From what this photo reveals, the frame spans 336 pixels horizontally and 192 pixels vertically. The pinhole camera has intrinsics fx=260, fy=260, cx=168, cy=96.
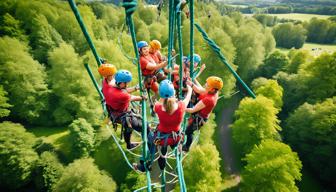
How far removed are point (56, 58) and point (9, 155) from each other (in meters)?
10.5

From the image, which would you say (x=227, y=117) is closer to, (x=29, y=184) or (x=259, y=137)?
(x=259, y=137)

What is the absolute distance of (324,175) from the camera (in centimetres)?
2052

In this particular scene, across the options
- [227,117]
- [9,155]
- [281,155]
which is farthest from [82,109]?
[281,155]

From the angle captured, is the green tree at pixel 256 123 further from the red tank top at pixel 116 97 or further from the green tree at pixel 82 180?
the red tank top at pixel 116 97

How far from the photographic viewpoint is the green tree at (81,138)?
20.8 m

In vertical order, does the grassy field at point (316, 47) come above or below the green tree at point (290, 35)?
below

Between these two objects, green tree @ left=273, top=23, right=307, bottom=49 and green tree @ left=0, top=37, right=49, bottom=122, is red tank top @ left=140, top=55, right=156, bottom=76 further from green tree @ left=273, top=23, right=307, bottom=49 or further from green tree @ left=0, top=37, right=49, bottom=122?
green tree @ left=273, top=23, right=307, bottom=49

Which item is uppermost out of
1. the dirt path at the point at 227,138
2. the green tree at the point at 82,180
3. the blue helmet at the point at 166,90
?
the blue helmet at the point at 166,90

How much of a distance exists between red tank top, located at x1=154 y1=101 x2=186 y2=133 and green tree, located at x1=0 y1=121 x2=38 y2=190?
1815cm

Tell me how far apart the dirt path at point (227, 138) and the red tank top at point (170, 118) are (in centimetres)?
1892

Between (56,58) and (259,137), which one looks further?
(56,58)

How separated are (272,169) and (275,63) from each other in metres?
17.5

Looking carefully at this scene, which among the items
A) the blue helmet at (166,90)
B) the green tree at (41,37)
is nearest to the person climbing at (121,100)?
the blue helmet at (166,90)

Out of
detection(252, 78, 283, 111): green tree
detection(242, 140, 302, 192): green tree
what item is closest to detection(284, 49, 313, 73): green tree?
detection(252, 78, 283, 111): green tree
